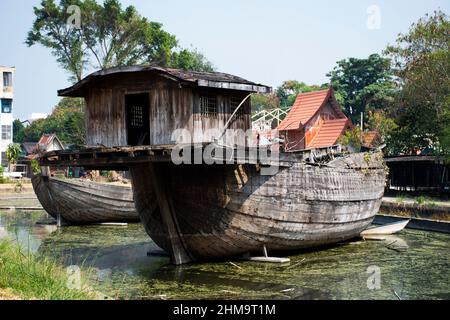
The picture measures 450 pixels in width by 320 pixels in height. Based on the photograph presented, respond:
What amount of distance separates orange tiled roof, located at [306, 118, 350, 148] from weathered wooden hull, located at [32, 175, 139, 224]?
1639 centimetres

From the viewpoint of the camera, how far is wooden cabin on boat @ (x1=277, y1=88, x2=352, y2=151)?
3438 cm

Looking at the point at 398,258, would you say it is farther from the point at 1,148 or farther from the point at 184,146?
the point at 1,148

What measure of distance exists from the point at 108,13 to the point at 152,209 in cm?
2618

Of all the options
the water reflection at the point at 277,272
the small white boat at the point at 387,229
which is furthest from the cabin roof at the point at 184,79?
the small white boat at the point at 387,229

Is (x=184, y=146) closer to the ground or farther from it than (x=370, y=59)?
closer to the ground

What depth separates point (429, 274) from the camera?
1181cm

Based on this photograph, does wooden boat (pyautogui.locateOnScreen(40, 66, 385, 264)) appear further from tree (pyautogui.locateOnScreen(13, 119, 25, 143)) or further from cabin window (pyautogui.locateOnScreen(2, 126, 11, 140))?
tree (pyautogui.locateOnScreen(13, 119, 25, 143))

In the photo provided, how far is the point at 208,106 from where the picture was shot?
1277 centimetres

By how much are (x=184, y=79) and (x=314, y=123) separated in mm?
24448

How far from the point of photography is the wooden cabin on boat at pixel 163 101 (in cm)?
1230

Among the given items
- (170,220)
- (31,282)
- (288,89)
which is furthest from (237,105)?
(288,89)

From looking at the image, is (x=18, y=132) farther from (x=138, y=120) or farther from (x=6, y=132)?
(x=138, y=120)

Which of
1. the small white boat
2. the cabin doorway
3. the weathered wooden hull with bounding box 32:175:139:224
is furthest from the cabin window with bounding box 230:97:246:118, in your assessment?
the weathered wooden hull with bounding box 32:175:139:224
